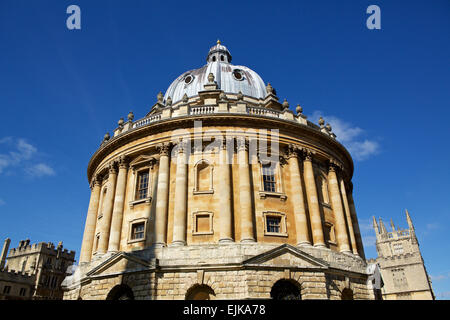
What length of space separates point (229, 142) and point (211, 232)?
6903 millimetres

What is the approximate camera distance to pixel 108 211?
1057 inches

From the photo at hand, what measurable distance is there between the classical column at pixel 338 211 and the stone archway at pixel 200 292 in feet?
36.1

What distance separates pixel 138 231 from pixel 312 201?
13.1 m

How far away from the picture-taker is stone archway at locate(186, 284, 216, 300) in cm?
2069

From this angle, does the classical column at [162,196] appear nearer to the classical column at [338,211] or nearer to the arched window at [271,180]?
the arched window at [271,180]

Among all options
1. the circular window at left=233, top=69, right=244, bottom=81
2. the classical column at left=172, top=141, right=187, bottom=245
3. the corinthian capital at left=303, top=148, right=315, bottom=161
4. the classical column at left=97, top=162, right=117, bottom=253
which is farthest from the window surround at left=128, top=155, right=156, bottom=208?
the circular window at left=233, top=69, right=244, bottom=81

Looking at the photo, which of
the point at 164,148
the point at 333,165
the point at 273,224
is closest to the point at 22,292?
the point at 164,148

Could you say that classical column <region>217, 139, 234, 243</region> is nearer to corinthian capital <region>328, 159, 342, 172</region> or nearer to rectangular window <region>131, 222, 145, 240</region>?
rectangular window <region>131, 222, 145, 240</region>

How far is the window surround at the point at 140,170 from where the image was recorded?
84.9ft

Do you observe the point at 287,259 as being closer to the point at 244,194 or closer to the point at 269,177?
the point at 244,194

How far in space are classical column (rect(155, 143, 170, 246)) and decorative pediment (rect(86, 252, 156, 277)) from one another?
1719 mm

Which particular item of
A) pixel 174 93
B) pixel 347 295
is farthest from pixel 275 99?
pixel 347 295

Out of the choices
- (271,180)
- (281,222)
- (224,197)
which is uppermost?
(271,180)

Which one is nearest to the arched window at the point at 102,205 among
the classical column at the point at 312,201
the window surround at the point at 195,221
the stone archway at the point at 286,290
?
the window surround at the point at 195,221
